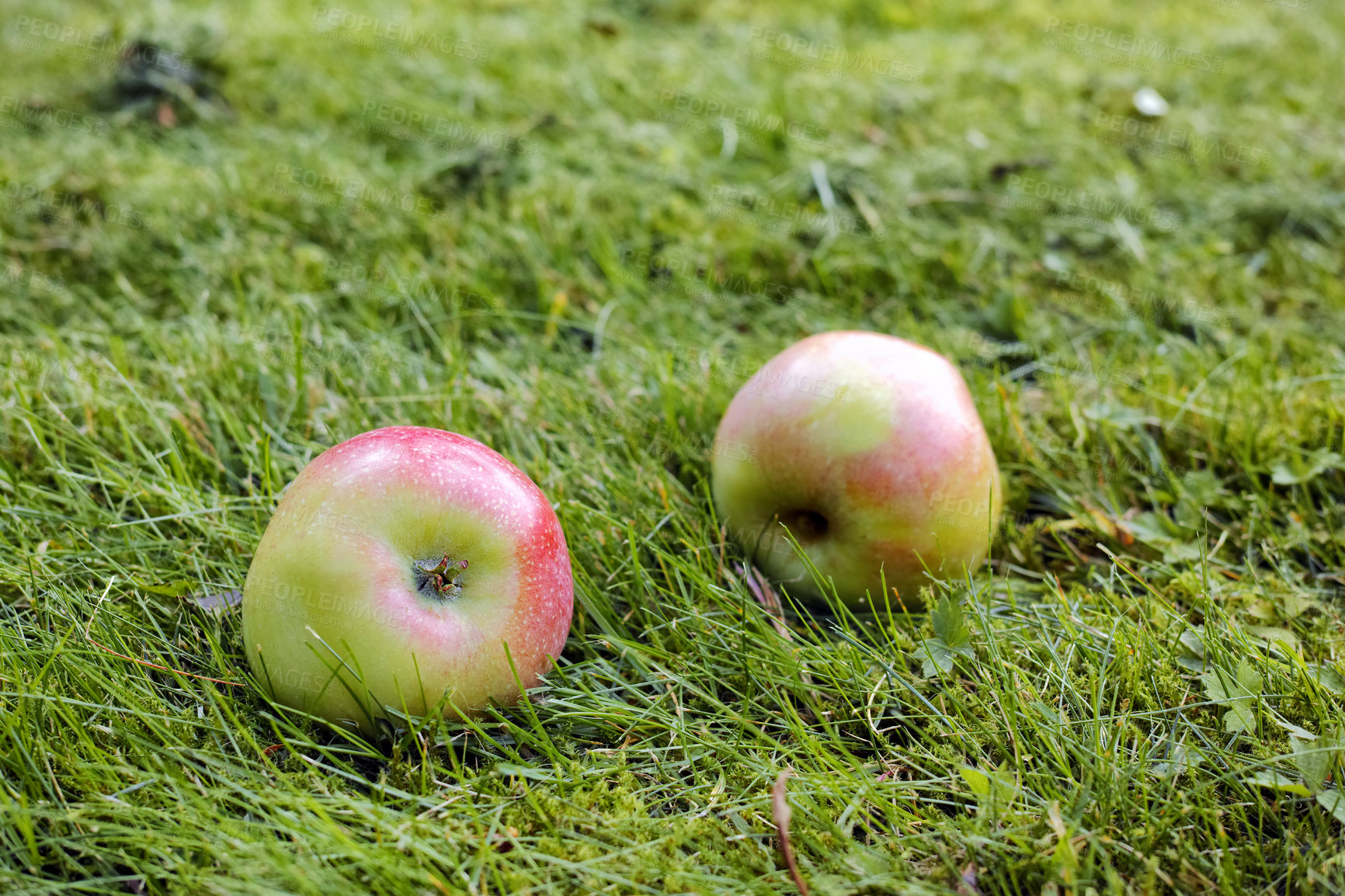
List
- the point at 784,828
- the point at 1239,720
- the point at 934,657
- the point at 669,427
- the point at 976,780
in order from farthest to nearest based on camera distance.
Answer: the point at 669,427
the point at 934,657
the point at 1239,720
the point at 976,780
the point at 784,828

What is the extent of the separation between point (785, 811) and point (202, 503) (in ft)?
4.79

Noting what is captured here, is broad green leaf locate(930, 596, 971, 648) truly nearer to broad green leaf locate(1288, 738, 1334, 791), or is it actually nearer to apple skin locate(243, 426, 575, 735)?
broad green leaf locate(1288, 738, 1334, 791)

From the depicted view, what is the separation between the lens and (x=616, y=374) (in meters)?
2.61

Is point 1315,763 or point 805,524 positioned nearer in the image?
point 1315,763

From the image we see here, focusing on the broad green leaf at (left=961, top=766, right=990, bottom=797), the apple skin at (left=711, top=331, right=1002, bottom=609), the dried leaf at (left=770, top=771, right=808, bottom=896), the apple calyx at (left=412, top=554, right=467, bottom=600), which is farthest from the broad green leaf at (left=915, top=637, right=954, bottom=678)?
the apple calyx at (left=412, top=554, right=467, bottom=600)

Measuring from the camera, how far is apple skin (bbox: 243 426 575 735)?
1.54 metres

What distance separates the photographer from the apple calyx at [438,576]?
1.60 meters

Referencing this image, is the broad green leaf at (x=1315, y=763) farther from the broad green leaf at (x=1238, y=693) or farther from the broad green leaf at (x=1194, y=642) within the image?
the broad green leaf at (x=1194, y=642)

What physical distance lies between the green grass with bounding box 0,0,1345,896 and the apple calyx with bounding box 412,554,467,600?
22 cm

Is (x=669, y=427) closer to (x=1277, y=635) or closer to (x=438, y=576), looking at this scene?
(x=438, y=576)

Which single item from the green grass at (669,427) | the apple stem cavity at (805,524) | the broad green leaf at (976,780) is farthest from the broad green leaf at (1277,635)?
the apple stem cavity at (805,524)

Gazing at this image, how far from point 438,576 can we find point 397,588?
0.07 metres

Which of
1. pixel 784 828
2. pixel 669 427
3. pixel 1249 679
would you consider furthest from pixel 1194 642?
pixel 669 427

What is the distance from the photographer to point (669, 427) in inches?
93.4
